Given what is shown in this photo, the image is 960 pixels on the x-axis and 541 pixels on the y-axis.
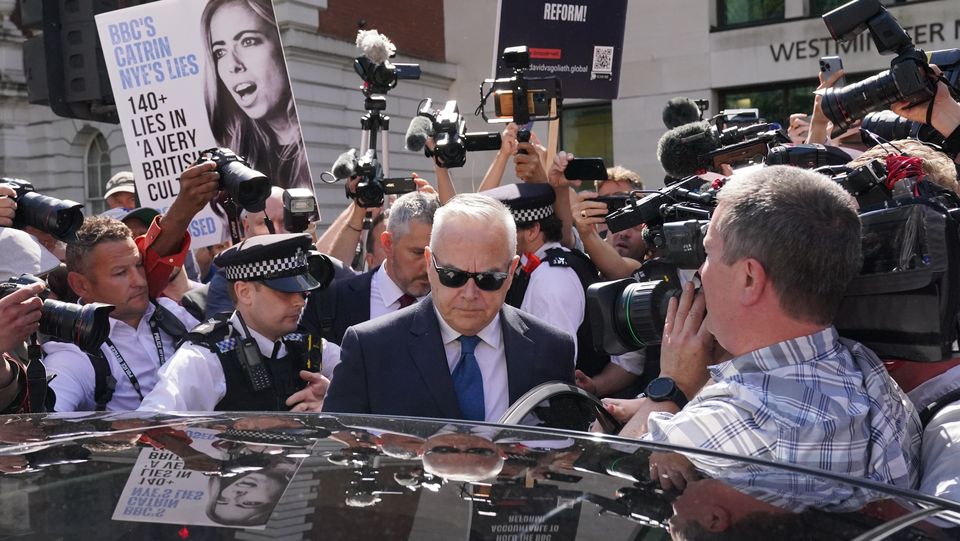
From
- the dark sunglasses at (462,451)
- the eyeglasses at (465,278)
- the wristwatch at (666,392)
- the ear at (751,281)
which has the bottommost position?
the wristwatch at (666,392)

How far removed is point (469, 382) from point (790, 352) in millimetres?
1232

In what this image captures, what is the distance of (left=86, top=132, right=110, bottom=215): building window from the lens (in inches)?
859

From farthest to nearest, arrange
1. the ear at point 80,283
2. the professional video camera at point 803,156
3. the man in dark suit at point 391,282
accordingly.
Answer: the man in dark suit at point 391,282
the ear at point 80,283
the professional video camera at point 803,156

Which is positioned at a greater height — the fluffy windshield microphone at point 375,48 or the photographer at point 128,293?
the fluffy windshield microphone at point 375,48

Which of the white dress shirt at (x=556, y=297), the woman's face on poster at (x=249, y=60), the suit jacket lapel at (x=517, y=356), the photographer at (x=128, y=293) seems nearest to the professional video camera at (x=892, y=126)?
the white dress shirt at (x=556, y=297)

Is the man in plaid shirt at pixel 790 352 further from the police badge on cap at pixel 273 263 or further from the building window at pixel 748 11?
the building window at pixel 748 11

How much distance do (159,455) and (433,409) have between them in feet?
4.54

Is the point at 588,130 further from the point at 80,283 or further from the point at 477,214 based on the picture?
the point at 477,214

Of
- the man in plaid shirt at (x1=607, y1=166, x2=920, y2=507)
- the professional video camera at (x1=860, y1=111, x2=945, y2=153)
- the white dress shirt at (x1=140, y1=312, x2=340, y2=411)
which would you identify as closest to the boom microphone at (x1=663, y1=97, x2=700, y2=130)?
the professional video camera at (x1=860, y1=111, x2=945, y2=153)

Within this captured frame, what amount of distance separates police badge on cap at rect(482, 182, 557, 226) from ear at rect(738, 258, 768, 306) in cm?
254

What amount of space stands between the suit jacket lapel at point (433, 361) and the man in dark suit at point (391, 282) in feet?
4.59

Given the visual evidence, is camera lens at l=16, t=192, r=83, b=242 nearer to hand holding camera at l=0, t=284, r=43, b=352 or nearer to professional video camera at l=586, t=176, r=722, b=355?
hand holding camera at l=0, t=284, r=43, b=352

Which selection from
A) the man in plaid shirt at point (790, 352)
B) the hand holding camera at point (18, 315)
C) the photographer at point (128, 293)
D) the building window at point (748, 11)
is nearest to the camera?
the man in plaid shirt at point (790, 352)

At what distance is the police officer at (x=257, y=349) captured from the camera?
142 inches
